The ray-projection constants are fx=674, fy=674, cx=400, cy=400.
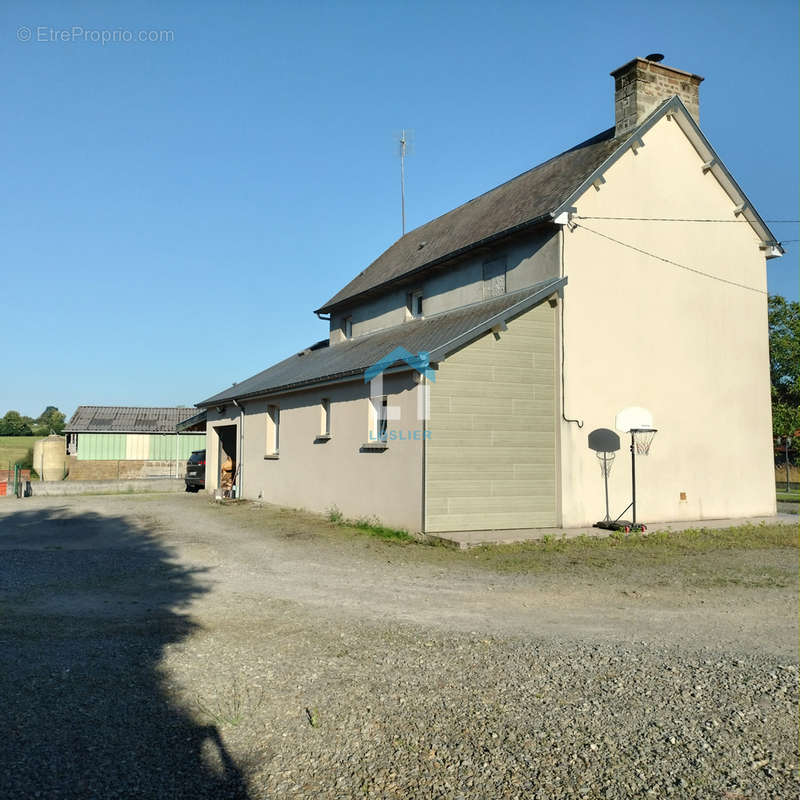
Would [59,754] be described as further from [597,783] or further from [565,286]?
[565,286]

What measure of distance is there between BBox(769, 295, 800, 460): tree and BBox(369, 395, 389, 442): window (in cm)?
2820

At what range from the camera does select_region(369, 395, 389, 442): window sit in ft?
45.3

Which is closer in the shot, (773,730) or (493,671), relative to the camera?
(773,730)

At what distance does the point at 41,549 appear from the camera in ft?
36.0

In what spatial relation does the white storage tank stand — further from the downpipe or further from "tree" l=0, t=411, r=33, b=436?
"tree" l=0, t=411, r=33, b=436

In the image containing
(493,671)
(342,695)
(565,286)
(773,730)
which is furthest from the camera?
(565,286)

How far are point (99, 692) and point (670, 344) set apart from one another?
44.5 ft

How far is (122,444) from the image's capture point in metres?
39.7

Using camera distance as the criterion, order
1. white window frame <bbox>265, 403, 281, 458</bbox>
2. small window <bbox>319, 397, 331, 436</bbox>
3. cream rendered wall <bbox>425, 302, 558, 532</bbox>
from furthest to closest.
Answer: white window frame <bbox>265, 403, 281, 458</bbox> < small window <bbox>319, 397, 331, 436</bbox> < cream rendered wall <bbox>425, 302, 558, 532</bbox>

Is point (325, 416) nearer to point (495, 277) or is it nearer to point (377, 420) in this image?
point (377, 420)

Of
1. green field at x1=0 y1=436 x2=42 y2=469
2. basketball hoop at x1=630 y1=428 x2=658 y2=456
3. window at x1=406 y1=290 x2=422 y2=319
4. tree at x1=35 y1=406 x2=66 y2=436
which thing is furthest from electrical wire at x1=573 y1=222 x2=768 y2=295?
tree at x1=35 y1=406 x2=66 y2=436

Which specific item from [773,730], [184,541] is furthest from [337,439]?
[773,730]

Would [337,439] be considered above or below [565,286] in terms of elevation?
below

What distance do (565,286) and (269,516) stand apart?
28.6 feet
